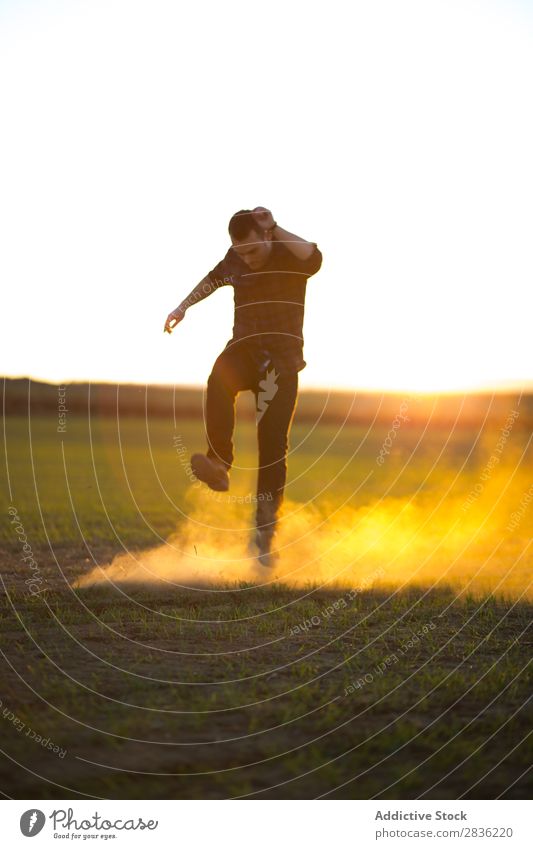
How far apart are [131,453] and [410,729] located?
94.2ft

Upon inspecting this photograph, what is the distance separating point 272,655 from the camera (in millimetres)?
6785

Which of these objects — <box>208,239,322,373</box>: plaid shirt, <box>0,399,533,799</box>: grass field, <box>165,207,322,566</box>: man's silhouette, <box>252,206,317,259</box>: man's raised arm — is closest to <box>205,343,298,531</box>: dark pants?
<box>165,207,322,566</box>: man's silhouette

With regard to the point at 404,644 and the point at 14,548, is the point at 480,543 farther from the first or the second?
the point at 14,548

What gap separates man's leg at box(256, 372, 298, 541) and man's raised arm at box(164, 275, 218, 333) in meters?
1.25

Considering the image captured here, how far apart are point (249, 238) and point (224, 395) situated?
165 cm

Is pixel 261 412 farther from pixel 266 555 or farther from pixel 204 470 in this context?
pixel 266 555

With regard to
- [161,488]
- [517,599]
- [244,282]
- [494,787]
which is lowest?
[494,787]

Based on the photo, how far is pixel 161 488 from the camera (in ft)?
68.7

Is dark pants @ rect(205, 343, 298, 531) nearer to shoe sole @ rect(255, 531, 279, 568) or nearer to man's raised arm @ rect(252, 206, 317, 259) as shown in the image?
shoe sole @ rect(255, 531, 279, 568)

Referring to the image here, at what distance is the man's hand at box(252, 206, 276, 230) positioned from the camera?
8906 mm

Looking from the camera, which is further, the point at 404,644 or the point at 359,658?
the point at 404,644

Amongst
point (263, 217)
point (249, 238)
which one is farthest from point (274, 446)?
point (263, 217)

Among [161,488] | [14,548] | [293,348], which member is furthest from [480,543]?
[161,488]

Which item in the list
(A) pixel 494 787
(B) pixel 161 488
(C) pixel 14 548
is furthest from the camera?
(B) pixel 161 488
